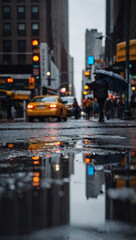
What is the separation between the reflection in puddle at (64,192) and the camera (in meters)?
1.96

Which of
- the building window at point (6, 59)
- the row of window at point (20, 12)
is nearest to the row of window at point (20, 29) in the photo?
the row of window at point (20, 12)

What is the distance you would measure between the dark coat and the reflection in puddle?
13.0m

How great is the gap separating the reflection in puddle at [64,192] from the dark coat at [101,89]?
42.5 feet

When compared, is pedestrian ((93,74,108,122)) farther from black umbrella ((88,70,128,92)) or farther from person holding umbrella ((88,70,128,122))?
black umbrella ((88,70,128,92))

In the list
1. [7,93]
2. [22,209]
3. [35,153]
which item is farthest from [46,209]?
[7,93]

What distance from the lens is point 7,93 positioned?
102 feet

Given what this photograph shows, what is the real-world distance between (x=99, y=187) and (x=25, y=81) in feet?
195

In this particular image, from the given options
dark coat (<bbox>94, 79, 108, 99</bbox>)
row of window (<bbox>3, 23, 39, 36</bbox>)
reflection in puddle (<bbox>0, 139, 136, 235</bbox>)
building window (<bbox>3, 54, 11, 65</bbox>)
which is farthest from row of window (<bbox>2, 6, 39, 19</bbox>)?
reflection in puddle (<bbox>0, 139, 136, 235</bbox>)

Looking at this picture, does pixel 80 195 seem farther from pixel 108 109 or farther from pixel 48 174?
pixel 108 109

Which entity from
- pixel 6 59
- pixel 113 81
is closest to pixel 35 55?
pixel 113 81

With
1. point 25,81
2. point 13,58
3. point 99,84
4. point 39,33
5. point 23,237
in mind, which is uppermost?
point 39,33

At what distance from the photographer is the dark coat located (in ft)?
56.3

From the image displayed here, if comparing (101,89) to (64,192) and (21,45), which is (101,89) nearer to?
(64,192)

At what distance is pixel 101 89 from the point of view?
1725 cm
